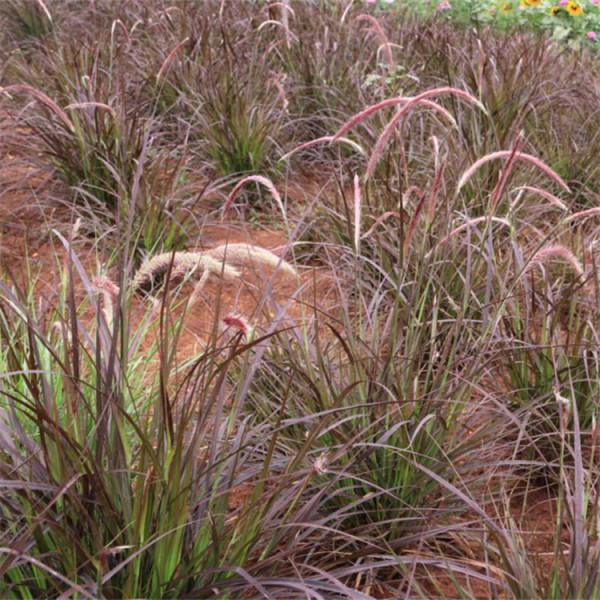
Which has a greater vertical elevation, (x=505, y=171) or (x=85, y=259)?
(x=505, y=171)

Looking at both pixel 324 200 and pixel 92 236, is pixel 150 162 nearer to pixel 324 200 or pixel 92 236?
pixel 92 236

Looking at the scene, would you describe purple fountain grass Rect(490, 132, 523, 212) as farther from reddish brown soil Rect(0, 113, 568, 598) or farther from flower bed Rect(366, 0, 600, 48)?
flower bed Rect(366, 0, 600, 48)

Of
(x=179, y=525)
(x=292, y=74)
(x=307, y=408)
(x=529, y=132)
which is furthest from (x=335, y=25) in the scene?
(x=179, y=525)

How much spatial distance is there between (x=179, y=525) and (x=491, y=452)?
105 centimetres

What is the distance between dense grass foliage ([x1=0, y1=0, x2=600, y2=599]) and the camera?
1692mm

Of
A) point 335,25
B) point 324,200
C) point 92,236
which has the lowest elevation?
point 92,236

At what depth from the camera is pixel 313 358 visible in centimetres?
263

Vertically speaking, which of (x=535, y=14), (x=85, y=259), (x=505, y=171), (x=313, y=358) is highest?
(x=505, y=171)

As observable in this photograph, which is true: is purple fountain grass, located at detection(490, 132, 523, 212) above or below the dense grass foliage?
above

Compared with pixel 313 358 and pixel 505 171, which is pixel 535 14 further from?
pixel 505 171

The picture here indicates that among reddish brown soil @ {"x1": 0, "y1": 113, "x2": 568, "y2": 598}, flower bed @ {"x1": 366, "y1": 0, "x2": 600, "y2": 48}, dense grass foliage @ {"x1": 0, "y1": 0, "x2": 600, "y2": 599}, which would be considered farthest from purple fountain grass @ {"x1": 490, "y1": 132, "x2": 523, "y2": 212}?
flower bed @ {"x1": 366, "y1": 0, "x2": 600, "y2": 48}

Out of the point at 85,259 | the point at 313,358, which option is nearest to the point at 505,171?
the point at 313,358

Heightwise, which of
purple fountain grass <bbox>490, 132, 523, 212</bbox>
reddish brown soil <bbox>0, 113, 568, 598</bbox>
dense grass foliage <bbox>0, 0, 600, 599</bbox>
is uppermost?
purple fountain grass <bbox>490, 132, 523, 212</bbox>

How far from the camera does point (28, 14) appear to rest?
7.77m
